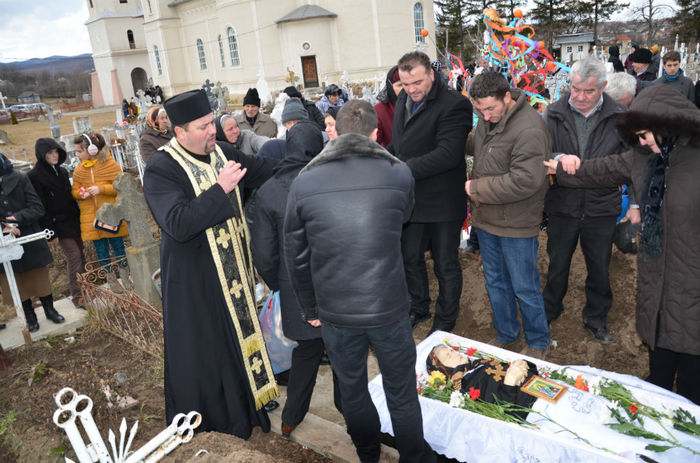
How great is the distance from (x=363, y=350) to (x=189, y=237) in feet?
4.02

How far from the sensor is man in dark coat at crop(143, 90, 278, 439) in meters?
3.10

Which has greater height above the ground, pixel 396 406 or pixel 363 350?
pixel 363 350

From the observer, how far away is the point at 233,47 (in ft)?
114

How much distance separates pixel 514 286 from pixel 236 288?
205 cm

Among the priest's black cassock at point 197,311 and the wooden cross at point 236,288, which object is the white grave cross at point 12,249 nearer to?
the priest's black cassock at point 197,311

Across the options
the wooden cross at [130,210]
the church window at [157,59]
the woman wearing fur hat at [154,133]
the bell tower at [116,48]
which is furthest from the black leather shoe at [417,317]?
the bell tower at [116,48]

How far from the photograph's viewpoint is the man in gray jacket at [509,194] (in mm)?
3570

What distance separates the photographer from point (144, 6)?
3934 cm

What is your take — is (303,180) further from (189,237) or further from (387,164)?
(189,237)

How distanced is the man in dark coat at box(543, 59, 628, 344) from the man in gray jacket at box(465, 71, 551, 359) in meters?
0.35

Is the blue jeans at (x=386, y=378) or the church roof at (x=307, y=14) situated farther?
the church roof at (x=307, y=14)

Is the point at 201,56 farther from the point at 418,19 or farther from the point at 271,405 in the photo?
the point at 271,405

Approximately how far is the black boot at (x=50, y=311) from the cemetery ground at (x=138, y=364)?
315 mm

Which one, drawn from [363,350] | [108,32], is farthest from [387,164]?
[108,32]
